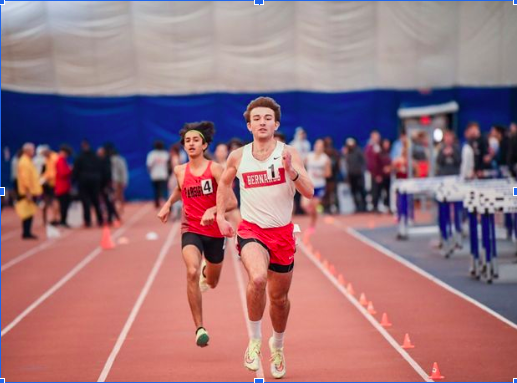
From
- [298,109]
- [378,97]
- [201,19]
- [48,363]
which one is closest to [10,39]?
[201,19]

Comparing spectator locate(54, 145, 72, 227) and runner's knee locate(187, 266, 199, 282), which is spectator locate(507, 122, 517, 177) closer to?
spectator locate(54, 145, 72, 227)

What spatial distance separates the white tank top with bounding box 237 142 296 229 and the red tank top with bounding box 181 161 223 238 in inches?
42.1

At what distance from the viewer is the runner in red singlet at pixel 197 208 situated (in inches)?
352

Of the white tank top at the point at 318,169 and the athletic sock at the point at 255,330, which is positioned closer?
the athletic sock at the point at 255,330

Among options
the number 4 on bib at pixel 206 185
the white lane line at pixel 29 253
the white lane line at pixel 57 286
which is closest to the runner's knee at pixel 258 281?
the number 4 on bib at pixel 206 185

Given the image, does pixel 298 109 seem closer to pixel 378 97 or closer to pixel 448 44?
pixel 378 97

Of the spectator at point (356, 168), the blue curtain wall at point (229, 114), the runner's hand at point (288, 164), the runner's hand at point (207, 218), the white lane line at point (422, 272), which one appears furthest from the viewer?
the blue curtain wall at point (229, 114)

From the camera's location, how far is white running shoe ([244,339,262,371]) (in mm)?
7746

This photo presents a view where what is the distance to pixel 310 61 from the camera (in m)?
33.8

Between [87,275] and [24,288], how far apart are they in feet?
4.79

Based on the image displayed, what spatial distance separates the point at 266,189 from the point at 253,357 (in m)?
1.25

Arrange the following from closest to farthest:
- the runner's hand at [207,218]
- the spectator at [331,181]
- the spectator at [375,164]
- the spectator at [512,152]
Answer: the runner's hand at [207,218] < the spectator at [512,152] < the spectator at [375,164] < the spectator at [331,181]

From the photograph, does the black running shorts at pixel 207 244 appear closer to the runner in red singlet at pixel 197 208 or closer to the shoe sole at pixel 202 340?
the runner in red singlet at pixel 197 208

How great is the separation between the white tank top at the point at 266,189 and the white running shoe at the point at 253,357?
0.88 meters
